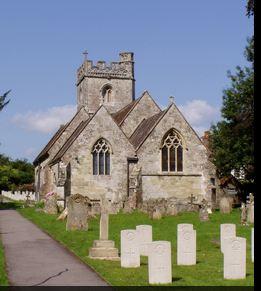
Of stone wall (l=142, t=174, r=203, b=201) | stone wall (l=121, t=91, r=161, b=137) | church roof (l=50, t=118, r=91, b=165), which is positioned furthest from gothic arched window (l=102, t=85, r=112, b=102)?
stone wall (l=142, t=174, r=203, b=201)

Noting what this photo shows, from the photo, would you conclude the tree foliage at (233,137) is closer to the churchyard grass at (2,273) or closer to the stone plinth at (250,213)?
the stone plinth at (250,213)

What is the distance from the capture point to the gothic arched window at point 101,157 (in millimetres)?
37656

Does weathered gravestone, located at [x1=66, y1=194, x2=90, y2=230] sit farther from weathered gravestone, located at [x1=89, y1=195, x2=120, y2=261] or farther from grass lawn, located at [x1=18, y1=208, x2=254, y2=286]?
weathered gravestone, located at [x1=89, y1=195, x2=120, y2=261]

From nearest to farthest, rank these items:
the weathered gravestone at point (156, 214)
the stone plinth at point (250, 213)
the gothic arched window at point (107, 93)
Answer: the stone plinth at point (250, 213)
the weathered gravestone at point (156, 214)
the gothic arched window at point (107, 93)

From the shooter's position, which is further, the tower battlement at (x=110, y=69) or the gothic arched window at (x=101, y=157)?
the tower battlement at (x=110, y=69)

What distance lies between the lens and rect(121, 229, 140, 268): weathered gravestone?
12.2m

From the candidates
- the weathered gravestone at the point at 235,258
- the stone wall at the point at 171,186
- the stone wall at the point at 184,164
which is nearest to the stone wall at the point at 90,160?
the stone wall at the point at 184,164

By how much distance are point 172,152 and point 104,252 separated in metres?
25.5

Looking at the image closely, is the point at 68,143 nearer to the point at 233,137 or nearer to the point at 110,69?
the point at 233,137

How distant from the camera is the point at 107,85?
188 feet

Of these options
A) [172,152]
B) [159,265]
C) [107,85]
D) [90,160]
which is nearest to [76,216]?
[159,265]

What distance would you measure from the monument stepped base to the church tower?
1686 inches

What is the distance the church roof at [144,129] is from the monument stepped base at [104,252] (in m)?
24.2

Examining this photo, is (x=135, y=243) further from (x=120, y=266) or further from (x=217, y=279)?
(x=217, y=279)
